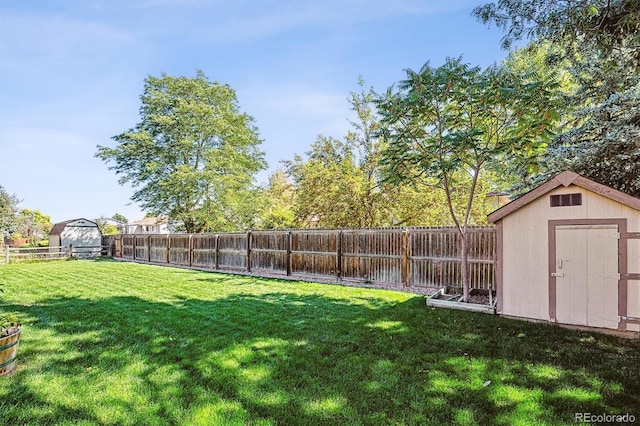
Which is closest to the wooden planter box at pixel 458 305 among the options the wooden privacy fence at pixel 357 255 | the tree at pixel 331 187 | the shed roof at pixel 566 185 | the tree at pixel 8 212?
the wooden privacy fence at pixel 357 255

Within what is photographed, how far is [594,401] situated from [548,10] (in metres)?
4.90

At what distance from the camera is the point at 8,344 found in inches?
126

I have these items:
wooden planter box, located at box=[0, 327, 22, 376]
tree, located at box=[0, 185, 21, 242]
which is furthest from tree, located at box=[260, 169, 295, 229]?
tree, located at box=[0, 185, 21, 242]

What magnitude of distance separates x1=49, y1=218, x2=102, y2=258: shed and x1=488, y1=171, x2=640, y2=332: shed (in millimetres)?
24093

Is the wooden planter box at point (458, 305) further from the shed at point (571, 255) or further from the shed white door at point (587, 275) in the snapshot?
the shed white door at point (587, 275)

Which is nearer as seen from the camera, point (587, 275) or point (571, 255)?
point (587, 275)

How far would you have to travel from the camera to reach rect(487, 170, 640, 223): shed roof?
4.45 meters

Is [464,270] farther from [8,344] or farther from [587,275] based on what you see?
[8,344]

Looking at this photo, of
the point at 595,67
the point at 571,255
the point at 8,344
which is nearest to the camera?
the point at 8,344

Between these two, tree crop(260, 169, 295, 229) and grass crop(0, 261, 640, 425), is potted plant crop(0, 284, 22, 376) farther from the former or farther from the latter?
tree crop(260, 169, 295, 229)

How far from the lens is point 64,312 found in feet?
18.6

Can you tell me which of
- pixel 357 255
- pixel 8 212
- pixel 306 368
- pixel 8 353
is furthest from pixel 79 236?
pixel 306 368

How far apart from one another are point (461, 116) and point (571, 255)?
3.39 metres

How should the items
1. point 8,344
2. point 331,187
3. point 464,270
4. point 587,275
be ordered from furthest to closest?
point 331,187
point 464,270
point 587,275
point 8,344
